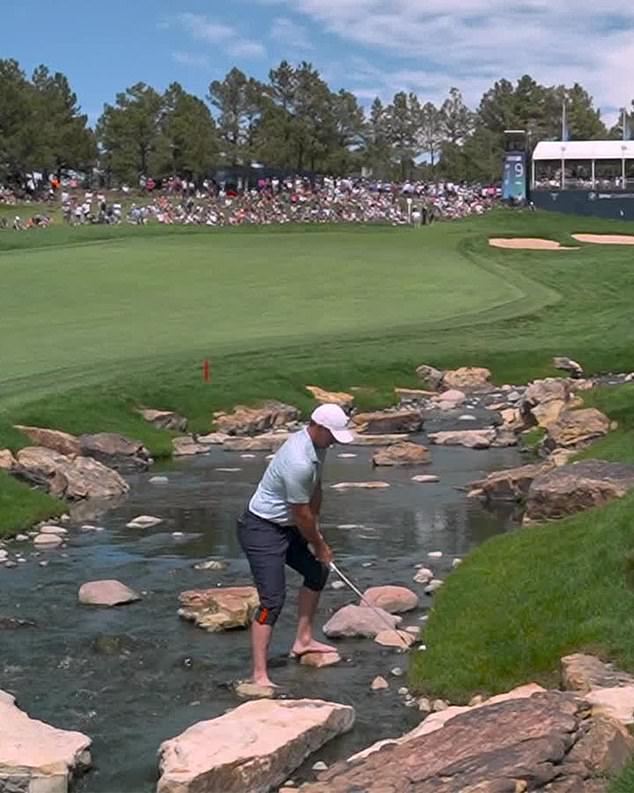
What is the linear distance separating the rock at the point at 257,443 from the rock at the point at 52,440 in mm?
3102

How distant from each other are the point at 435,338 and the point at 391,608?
21341mm

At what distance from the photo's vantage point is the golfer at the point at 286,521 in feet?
35.2

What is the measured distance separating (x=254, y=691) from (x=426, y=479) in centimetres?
1007

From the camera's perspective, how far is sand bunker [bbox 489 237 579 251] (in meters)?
57.8

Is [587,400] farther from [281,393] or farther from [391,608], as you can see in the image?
[391,608]

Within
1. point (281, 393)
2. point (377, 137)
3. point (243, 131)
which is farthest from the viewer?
point (377, 137)

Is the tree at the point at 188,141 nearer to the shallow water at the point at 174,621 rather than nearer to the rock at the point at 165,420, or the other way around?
the rock at the point at 165,420

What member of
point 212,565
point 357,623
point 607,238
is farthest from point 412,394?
point 607,238

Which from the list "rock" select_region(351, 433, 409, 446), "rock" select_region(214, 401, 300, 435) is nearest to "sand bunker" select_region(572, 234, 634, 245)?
"rock" select_region(214, 401, 300, 435)

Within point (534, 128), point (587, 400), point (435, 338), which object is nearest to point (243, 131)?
point (534, 128)

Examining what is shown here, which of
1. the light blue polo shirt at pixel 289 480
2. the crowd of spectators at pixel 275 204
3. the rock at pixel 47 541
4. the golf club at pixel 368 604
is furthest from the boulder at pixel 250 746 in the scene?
the crowd of spectators at pixel 275 204

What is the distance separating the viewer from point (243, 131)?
124 metres

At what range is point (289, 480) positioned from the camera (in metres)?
10.8

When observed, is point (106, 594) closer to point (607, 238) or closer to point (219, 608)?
point (219, 608)
